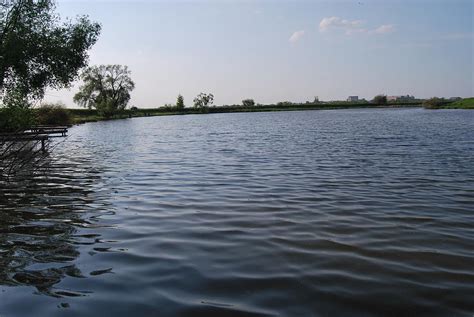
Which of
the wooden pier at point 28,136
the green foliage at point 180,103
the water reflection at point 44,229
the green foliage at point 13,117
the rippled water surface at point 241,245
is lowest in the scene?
the rippled water surface at point 241,245

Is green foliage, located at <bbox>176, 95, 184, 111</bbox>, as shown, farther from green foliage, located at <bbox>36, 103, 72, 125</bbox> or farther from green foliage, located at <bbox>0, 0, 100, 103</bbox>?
green foliage, located at <bbox>0, 0, 100, 103</bbox>

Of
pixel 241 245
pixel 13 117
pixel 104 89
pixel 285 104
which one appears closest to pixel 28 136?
pixel 13 117

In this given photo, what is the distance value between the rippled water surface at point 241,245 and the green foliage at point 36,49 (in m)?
15.6

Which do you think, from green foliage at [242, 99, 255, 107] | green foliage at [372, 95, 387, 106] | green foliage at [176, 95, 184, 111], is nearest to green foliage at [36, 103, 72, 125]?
green foliage at [176, 95, 184, 111]

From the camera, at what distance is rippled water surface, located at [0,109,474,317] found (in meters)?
4.90

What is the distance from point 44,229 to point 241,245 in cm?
414

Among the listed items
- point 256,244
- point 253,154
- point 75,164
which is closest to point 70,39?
point 75,164

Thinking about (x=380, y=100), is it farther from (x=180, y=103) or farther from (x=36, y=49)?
(x=36, y=49)

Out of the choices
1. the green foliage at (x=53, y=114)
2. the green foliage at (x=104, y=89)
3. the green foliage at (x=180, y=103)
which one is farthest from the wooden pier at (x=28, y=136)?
the green foliage at (x=180, y=103)

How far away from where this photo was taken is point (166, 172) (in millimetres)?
16250

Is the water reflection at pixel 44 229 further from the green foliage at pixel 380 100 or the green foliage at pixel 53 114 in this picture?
the green foliage at pixel 380 100

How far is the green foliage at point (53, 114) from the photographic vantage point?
5022 cm

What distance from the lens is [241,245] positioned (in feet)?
23.1

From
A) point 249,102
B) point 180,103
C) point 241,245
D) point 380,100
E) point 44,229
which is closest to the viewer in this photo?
point 241,245
